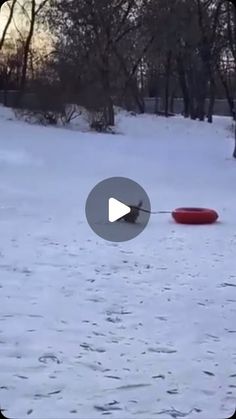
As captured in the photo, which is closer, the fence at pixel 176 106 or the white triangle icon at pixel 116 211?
the white triangle icon at pixel 116 211

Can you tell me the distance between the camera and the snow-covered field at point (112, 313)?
2938 mm

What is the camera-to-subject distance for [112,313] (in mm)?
4379

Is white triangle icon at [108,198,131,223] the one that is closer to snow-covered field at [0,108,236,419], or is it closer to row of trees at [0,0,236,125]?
snow-covered field at [0,108,236,419]

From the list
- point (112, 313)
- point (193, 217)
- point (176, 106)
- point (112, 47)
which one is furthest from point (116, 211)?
point (176, 106)

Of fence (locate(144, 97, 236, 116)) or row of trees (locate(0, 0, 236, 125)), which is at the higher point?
row of trees (locate(0, 0, 236, 125))

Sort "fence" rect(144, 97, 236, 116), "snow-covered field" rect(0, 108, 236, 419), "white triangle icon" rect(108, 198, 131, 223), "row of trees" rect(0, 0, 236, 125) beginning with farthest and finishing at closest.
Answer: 1. "fence" rect(144, 97, 236, 116)
2. "row of trees" rect(0, 0, 236, 125)
3. "white triangle icon" rect(108, 198, 131, 223)
4. "snow-covered field" rect(0, 108, 236, 419)

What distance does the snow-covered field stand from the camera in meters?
2.94

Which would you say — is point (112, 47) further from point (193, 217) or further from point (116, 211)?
point (116, 211)

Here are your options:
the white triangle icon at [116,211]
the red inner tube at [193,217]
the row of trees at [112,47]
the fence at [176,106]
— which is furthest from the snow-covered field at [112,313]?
the fence at [176,106]

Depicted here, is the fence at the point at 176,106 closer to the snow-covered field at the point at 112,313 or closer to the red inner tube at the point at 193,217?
the snow-covered field at the point at 112,313

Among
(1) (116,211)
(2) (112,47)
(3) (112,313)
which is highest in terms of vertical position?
(2) (112,47)

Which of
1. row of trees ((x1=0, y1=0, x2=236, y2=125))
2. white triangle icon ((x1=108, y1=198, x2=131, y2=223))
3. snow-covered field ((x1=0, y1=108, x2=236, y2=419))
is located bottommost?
snow-covered field ((x1=0, y1=108, x2=236, y2=419))

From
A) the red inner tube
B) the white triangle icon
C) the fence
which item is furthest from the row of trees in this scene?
the white triangle icon

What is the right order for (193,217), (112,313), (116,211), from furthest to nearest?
(193,217)
(112,313)
(116,211)
